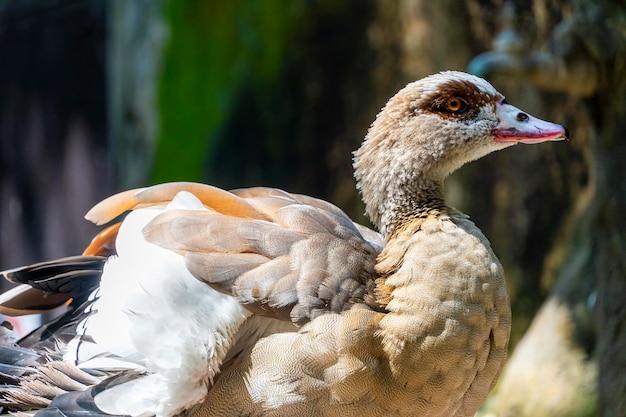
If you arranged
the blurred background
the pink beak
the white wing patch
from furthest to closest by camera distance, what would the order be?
the blurred background
the pink beak
the white wing patch

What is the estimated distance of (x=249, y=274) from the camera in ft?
7.08

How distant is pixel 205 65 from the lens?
199 inches

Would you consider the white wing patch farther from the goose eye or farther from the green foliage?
the green foliage

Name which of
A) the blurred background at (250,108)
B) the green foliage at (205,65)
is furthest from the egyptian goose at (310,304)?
the green foliage at (205,65)

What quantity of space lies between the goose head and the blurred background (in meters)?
1.41

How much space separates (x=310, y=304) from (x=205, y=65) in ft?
10.4

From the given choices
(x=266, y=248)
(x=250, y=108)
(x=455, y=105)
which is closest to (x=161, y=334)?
(x=266, y=248)

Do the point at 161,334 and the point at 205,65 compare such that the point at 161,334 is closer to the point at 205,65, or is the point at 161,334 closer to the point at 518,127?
the point at 518,127

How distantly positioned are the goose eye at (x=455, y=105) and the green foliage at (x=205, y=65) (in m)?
2.65

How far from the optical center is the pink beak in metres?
2.32

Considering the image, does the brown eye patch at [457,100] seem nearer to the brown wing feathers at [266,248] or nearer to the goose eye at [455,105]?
the goose eye at [455,105]

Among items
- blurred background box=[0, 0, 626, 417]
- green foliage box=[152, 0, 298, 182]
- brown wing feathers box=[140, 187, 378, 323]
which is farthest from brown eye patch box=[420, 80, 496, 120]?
green foliage box=[152, 0, 298, 182]

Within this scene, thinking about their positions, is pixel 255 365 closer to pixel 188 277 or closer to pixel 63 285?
pixel 188 277

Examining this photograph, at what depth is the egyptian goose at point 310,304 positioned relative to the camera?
6.95 feet
